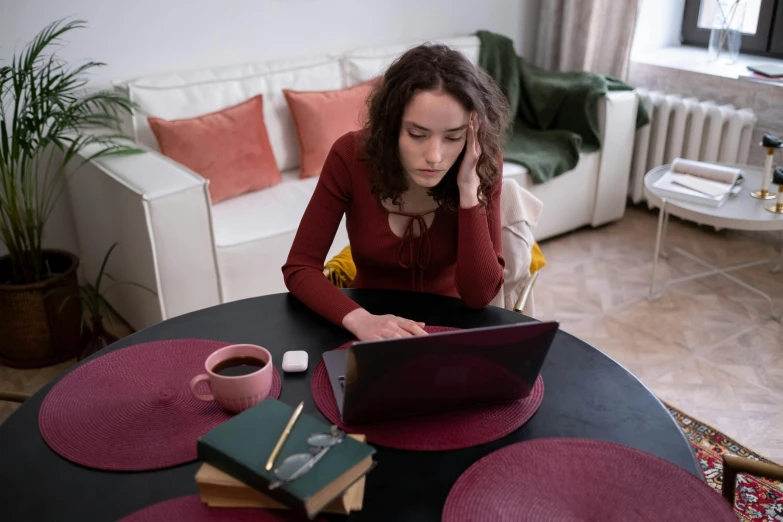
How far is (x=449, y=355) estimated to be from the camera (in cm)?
101

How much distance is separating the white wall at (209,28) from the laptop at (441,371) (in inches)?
81.4

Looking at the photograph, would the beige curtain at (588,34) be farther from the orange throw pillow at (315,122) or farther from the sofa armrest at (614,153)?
the orange throw pillow at (315,122)

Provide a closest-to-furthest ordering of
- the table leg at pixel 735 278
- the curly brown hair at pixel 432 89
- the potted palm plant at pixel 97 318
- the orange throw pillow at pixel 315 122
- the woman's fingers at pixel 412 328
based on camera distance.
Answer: the woman's fingers at pixel 412 328, the curly brown hair at pixel 432 89, the potted palm plant at pixel 97 318, the table leg at pixel 735 278, the orange throw pillow at pixel 315 122

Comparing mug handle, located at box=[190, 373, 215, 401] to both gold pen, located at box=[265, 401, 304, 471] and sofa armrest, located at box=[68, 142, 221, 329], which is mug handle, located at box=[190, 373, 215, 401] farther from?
sofa armrest, located at box=[68, 142, 221, 329]

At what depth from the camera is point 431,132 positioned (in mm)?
1355

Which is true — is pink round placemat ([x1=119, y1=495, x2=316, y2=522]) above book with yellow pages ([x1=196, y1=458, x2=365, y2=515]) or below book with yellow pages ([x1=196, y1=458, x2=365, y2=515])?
below

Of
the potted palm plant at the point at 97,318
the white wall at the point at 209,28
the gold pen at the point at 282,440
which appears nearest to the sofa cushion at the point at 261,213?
the potted palm plant at the point at 97,318

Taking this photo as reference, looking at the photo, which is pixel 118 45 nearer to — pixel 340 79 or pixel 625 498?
pixel 340 79

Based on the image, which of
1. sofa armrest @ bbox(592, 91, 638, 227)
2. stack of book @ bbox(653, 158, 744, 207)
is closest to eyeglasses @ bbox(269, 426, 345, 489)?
stack of book @ bbox(653, 158, 744, 207)

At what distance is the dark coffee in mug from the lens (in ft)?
3.73

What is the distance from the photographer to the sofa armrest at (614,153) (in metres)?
3.30

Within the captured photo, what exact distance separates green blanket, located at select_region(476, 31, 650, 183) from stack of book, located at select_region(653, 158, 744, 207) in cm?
48

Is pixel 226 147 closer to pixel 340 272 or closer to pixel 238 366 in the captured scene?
pixel 340 272

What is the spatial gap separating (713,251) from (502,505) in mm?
2684
